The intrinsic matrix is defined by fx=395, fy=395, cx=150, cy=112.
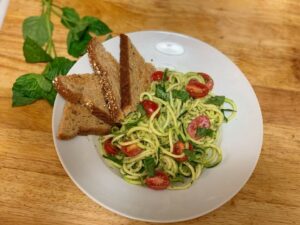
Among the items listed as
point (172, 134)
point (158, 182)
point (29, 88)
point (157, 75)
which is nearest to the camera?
point (158, 182)

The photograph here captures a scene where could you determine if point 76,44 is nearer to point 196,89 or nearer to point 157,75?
point 157,75

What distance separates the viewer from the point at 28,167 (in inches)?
106

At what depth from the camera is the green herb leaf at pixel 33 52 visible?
304cm

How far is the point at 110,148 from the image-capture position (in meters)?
2.70

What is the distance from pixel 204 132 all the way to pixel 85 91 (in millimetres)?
880

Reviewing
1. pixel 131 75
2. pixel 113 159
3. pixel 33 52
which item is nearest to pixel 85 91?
pixel 131 75

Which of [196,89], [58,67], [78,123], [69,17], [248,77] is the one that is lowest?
[78,123]

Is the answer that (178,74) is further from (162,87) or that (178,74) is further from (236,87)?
(236,87)

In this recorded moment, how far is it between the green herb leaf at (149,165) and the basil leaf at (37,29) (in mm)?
1323

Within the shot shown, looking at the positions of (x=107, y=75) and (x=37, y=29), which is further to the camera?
(x=37, y=29)

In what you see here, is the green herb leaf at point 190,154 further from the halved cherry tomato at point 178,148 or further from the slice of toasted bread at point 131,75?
the slice of toasted bread at point 131,75

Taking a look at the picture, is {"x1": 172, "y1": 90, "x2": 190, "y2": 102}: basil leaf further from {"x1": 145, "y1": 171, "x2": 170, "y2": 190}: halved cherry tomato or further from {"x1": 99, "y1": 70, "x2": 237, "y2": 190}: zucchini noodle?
{"x1": 145, "y1": 171, "x2": 170, "y2": 190}: halved cherry tomato

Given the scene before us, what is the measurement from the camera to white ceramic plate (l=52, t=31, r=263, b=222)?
2.38 m

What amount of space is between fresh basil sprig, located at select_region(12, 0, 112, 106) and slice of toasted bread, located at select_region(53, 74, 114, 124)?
25 cm
